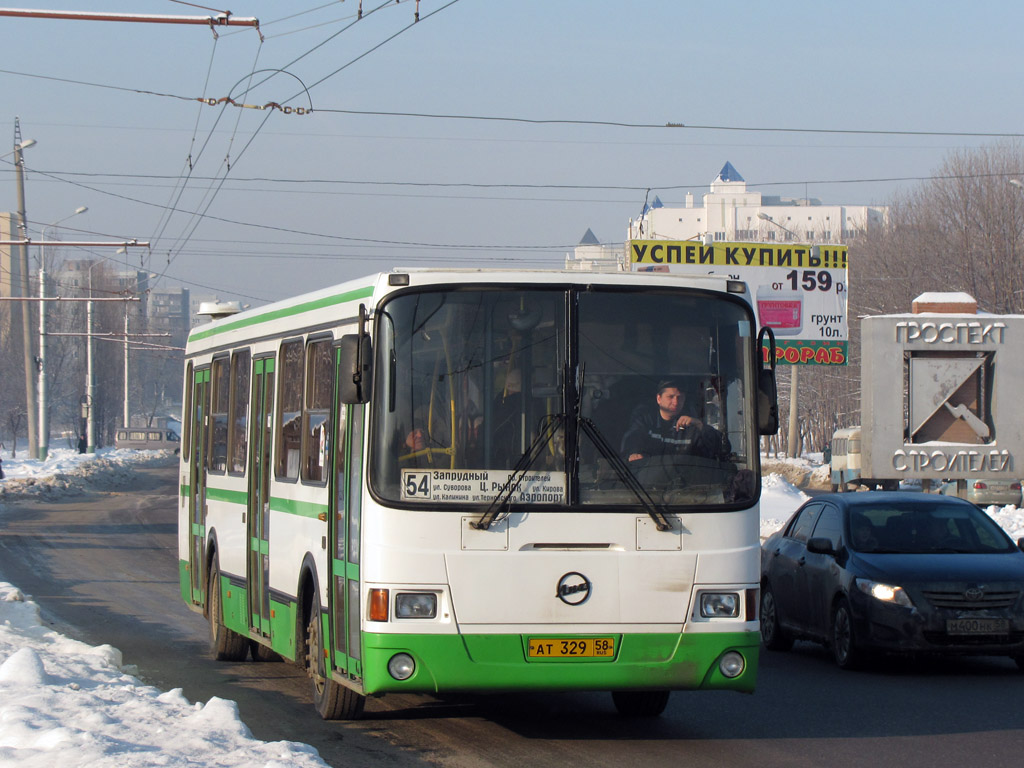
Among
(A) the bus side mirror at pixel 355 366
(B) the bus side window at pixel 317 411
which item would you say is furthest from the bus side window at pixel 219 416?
(A) the bus side mirror at pixel 355 366

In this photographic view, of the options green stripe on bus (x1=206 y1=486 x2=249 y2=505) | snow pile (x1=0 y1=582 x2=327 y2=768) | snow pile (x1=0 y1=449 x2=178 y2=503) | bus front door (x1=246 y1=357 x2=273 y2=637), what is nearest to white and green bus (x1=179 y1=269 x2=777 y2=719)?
snow pile (x1=0 y1=582 x2=327 y2=768)

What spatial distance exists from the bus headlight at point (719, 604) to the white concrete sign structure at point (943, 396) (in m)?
21.4

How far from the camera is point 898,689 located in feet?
34.7

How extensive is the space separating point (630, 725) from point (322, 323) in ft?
10.2

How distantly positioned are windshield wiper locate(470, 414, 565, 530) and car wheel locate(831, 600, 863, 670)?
16.0 ft

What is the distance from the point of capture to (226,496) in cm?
1166

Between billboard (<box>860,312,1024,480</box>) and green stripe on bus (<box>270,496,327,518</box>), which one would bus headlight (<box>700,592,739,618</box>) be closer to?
green stripe on bus (<box>270,496,327,518</box>)

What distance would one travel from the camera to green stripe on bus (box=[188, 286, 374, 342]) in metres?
8.30

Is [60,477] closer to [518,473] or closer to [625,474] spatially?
[518,473]

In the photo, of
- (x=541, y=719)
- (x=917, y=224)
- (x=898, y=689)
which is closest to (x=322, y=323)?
(x=541, y=719)

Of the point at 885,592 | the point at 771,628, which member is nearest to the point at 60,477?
the point at 771,628

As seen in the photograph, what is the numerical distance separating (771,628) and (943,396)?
17.2 m

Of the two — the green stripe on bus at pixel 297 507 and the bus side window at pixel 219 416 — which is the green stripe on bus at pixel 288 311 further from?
the green stripe on bus at pixel 297 507

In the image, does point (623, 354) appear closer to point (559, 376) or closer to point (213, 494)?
point (559, 376)
